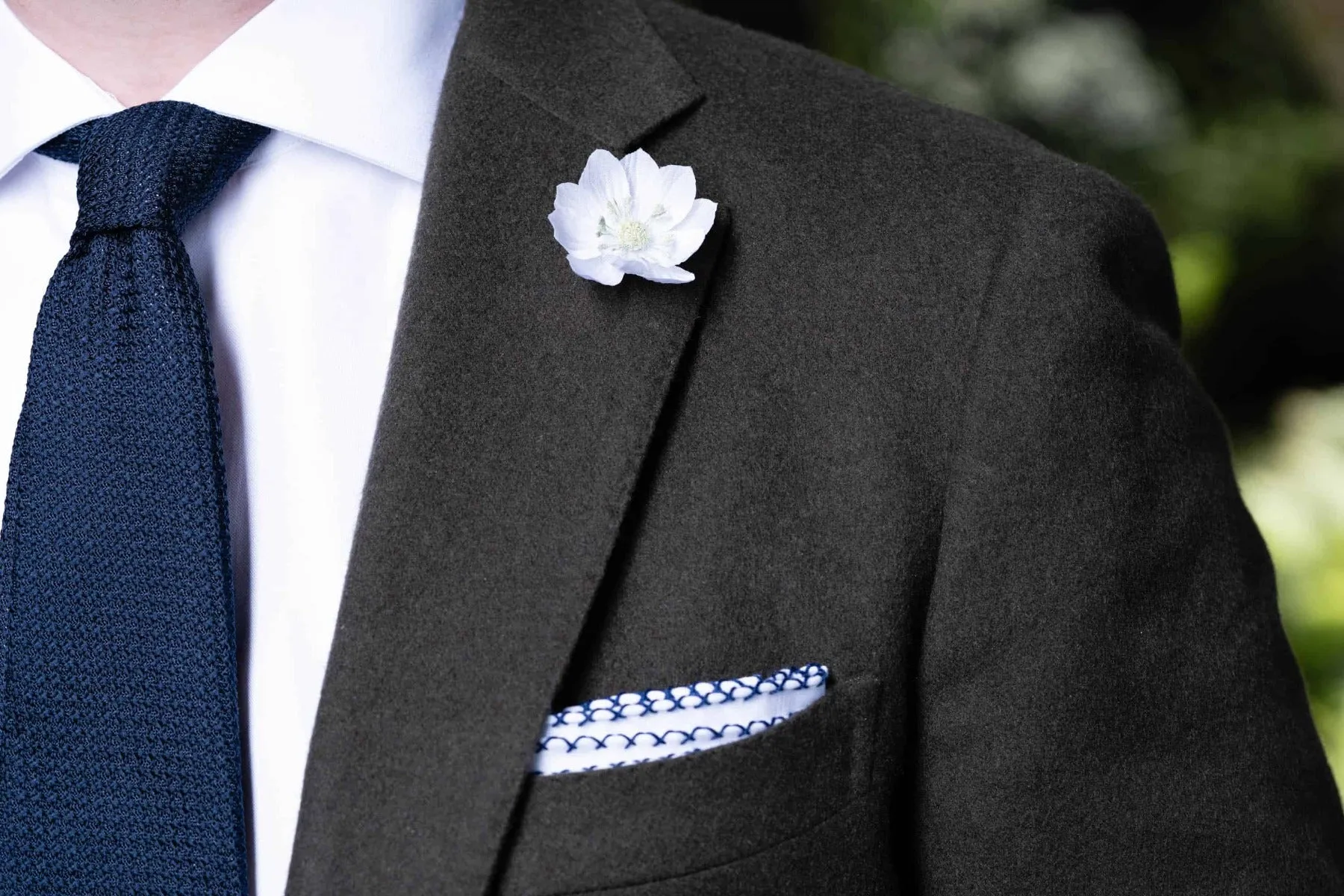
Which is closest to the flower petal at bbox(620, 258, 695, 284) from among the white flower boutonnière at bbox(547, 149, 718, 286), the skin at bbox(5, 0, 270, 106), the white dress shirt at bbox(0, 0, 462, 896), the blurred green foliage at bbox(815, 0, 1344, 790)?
the white flower boutonnière at bbox(547, 149, 718, 286)

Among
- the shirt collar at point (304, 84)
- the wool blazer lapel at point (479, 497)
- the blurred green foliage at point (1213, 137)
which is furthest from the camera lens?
the blurred green foliage at point (1213, 137)

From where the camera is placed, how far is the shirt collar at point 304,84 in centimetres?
88

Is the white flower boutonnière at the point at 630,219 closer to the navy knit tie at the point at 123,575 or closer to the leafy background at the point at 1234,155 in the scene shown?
the navy knit tie at the point at 123,575

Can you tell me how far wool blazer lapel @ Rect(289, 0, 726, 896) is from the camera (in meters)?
0.75

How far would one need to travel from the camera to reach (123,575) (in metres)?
0.80

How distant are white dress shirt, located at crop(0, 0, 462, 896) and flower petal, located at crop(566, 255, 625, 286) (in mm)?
154

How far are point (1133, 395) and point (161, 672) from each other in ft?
2.10

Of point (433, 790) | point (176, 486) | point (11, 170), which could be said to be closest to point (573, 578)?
point (433, 790)

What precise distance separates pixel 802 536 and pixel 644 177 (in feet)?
0.82

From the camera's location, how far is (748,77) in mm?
956

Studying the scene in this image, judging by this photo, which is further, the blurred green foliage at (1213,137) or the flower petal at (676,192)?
the blurred green foliage at (1213,137)

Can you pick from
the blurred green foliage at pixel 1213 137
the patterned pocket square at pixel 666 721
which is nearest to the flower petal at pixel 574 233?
the patterned pocket square at pixel 666 721

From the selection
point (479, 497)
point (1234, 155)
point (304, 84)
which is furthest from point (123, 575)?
point (1234, 155)

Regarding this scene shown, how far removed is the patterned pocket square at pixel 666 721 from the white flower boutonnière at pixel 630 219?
25cm
